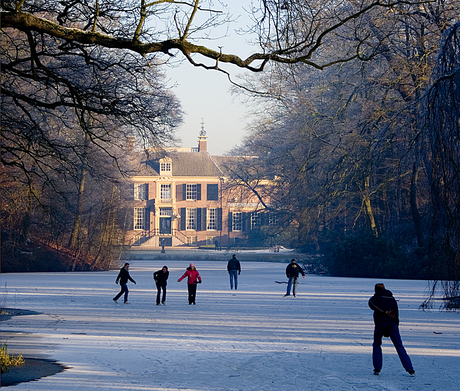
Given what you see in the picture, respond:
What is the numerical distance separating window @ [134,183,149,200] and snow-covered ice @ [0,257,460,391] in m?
59.5

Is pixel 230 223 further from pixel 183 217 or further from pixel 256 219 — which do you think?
pixel 256 219

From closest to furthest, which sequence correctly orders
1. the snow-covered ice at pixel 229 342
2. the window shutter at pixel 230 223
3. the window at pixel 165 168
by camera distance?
the snow-covered ice at pixel 229 342
the window shutter at pixel 230 223
the window at pixel 165 168

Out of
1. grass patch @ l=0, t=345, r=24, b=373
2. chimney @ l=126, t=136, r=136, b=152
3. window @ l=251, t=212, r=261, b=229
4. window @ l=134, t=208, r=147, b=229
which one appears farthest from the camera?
window @ l=134, t=208, r=147, b=229

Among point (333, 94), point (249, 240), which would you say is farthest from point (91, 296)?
point (249, 240)

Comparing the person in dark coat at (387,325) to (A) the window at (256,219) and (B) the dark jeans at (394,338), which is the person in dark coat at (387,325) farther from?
(A) the window at (256,219)

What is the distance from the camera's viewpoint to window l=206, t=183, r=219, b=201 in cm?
8175

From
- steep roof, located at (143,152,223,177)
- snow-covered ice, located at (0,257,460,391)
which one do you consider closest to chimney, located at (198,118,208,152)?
steep roof, located at (143,152,223,177)

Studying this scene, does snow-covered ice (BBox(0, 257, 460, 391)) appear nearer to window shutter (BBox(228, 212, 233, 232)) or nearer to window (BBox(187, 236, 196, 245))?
window (BBox(187, 236, 196, 245))

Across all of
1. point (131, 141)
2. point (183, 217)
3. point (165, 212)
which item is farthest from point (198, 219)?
point (131, 141)

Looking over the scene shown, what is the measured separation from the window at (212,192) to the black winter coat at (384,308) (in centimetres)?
7218

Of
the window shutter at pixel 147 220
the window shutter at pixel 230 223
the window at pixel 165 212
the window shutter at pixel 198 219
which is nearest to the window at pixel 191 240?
the window shutter at pixel 198 219

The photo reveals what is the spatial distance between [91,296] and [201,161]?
61.7 meters

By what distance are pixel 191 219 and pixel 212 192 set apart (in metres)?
4.33

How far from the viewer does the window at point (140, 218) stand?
81.4 metres
